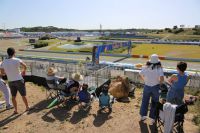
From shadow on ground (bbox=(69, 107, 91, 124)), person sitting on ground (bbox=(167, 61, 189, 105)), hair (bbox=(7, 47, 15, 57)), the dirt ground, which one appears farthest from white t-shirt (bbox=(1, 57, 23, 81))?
person sitting on ground (bbox=(167, 61, 189, 105))

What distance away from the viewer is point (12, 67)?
22.2 feet

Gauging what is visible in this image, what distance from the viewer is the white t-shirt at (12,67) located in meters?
6.73

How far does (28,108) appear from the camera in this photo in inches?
295

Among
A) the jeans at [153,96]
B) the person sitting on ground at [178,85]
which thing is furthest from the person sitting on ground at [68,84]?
the person sitting on ground at [178,85]

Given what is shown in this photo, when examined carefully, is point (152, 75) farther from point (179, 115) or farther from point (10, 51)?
point (10, 51)

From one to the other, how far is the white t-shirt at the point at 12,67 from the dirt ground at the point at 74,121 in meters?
1.22

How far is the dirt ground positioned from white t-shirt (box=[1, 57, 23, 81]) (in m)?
1.22

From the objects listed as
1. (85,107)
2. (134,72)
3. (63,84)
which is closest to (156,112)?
(85,107)

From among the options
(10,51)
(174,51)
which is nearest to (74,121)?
(10,51)

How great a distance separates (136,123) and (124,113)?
0.82 m

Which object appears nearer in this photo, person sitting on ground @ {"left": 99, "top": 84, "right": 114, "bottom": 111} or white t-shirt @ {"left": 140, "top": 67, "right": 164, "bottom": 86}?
white t-shirt @ {"left": 140, "top": 67, "right": 164, "bottom": 86}

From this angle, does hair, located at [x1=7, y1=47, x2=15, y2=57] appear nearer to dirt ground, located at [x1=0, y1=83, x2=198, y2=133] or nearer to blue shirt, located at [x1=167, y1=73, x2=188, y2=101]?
dirt ground, located at [x1=0, y1=83, x2=198, y2=133]

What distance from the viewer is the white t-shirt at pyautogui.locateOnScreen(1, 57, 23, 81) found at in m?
6.73

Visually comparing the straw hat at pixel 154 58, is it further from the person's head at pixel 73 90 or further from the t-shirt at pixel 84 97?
the person's head at pixel 73 90
